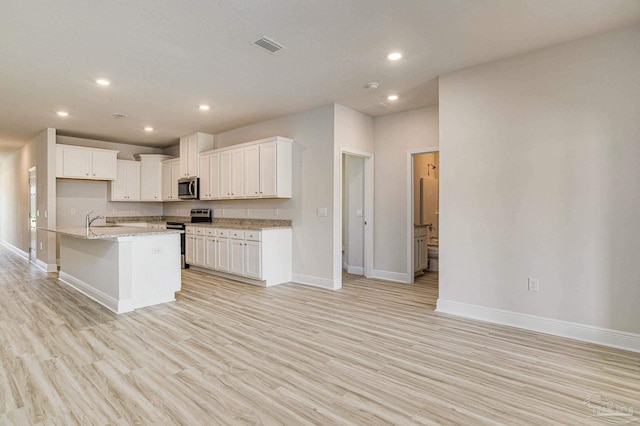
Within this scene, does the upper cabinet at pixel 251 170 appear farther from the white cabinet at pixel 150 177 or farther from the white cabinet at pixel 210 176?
the white cabinet at pixel 150 177

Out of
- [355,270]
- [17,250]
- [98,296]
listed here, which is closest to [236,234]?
[98,296]

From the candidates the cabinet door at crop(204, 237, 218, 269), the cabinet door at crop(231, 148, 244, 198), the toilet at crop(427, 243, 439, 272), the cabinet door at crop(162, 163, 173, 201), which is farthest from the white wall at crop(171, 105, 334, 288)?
the cabinet door at crop(162, 163, 173, 201)

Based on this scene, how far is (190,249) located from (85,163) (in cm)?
291

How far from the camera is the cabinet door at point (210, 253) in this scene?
6.02 meters

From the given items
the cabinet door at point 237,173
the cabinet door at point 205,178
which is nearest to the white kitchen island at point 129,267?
the cabinet door at point 237,173

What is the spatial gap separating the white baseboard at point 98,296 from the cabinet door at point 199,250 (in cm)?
187

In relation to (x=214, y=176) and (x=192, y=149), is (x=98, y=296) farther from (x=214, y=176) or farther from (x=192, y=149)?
(x=192, y=149)

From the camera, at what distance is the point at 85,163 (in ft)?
A: 22.9

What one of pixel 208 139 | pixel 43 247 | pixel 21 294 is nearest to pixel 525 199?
pixel 208 139

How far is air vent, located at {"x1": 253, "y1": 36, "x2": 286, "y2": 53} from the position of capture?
10.3 feet

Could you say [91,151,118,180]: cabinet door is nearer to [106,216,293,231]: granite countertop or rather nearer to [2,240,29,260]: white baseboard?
[106,216,293,231]: granite countertop

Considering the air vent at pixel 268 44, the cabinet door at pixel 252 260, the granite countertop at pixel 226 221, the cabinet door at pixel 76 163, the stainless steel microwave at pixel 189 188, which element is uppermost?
the air vent at pixel 268 44

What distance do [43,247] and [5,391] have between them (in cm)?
→ 567

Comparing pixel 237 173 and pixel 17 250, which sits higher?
pixel 237 173
